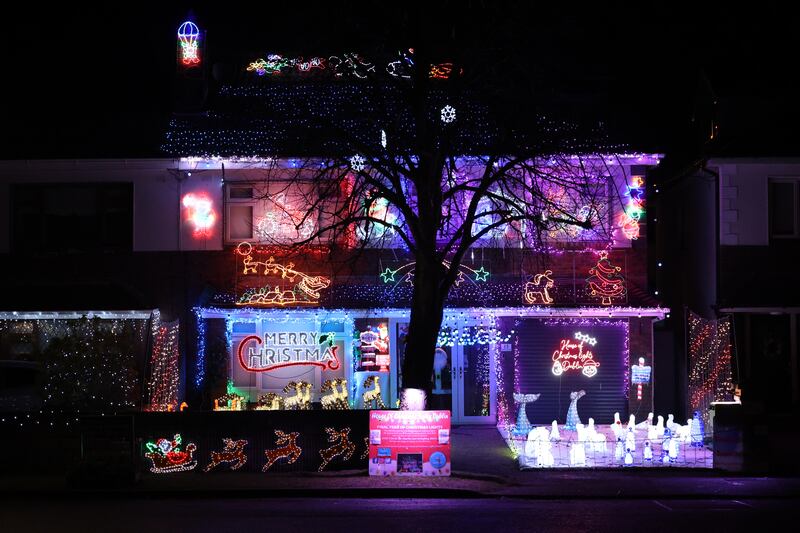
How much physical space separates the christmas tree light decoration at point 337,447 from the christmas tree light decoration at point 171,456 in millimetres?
2356

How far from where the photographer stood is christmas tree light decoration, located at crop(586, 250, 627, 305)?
65.2ft

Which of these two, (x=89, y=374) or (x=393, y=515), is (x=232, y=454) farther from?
(x=393, y=515)

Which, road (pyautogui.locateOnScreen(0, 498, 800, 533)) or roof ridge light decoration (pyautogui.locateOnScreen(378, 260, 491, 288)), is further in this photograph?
roof ridge light decoration (pyautogui.locateOnScreen(378, 260, 491, 288))

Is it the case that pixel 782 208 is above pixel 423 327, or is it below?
above

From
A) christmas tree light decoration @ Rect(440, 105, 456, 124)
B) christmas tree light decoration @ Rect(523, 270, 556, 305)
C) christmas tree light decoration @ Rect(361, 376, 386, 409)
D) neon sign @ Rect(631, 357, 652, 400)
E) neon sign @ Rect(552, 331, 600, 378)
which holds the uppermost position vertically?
christmas tree light decoration @ Rect(440, 105, 456, 124)

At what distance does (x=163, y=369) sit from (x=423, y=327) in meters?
6.84

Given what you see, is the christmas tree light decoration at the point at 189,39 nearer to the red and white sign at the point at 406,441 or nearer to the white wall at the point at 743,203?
the red and white sign at the point at 406,441

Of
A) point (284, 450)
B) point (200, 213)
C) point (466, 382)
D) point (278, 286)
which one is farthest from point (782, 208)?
point (200, 213)

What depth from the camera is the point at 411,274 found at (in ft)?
67.6

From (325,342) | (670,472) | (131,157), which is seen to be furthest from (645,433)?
(131,157)

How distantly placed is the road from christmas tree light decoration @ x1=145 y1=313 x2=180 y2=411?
517 cm

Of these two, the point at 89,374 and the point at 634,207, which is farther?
the point at 634,207

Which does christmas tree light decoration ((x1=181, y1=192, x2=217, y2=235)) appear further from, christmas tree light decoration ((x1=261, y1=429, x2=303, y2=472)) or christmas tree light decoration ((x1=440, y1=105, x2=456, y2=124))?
christmas tree light decoration ((x1=261, y1=429, x2=303, y2=472))

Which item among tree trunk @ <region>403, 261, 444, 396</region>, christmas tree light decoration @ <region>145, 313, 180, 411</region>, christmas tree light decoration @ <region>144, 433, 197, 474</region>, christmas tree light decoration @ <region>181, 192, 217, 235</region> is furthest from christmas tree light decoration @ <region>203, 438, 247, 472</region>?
christmas tree light decoration @ <region>181, 192, 217, 235</region>
